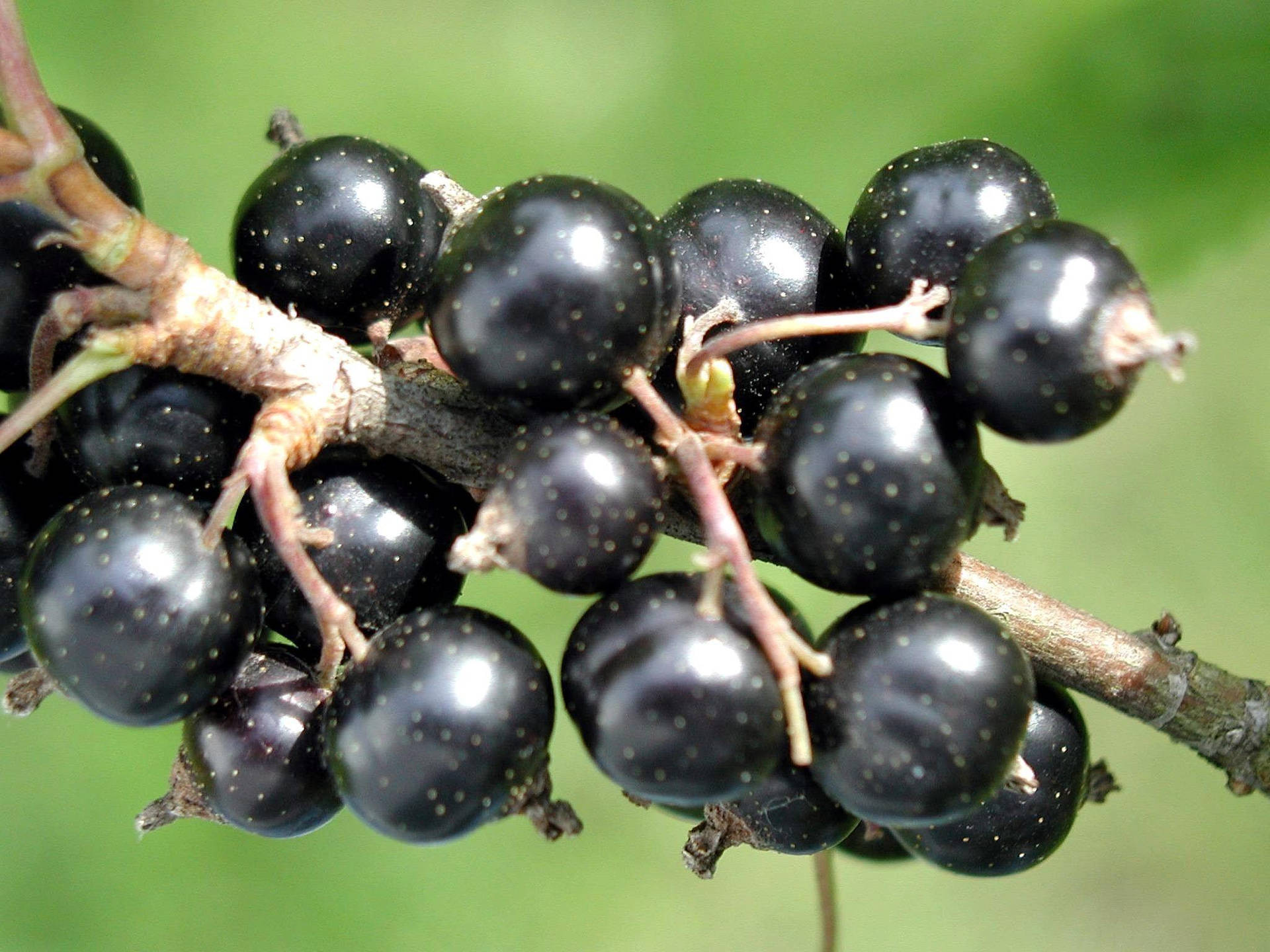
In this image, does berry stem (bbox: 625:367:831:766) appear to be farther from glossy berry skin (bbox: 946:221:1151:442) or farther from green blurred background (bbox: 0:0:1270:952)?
green blurred background (bbox: 0:0:1270:952)

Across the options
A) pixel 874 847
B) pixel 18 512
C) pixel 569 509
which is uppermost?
pixel 569 509

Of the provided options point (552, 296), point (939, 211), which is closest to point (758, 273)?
point (939, 211)

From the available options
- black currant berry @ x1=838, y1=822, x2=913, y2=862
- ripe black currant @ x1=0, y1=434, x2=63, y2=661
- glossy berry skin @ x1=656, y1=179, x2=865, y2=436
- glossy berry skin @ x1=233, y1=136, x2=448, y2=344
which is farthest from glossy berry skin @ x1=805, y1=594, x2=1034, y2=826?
ripe black currant @ x1=0, y1=434, x2=63, y2=661

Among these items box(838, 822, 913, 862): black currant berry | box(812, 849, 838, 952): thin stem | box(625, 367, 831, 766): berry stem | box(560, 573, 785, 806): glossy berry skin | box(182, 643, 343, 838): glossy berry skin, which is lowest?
box(812, 849, 838, 952): thin stem

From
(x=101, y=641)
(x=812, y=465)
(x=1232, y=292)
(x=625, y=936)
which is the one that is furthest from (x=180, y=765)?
(x=1232, y=292)

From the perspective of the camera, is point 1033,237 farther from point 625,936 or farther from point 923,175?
point 625,936

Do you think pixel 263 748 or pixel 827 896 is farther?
pixel 827 896

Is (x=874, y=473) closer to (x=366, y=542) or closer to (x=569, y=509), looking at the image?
(x=569, y=509)

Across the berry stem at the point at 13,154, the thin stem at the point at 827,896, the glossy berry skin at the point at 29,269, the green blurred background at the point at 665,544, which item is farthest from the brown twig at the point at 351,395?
the green blurred background at the point at 665,544
